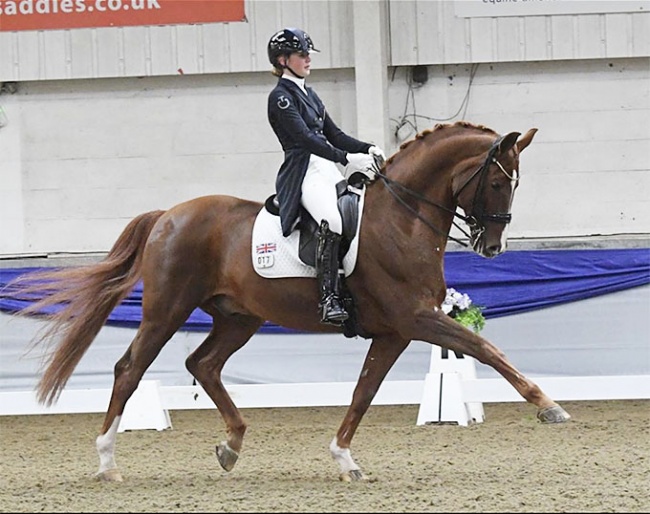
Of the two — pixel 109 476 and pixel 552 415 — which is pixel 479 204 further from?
pixel 109 476

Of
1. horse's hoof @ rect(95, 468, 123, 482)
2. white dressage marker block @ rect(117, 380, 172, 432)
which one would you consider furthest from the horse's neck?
white dressage marker block @ rect(117, 380, 172, 432)

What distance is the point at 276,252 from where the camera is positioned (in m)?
5.59

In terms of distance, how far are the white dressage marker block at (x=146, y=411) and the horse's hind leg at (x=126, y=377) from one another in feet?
7.00

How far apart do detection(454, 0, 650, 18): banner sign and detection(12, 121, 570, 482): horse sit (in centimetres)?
451

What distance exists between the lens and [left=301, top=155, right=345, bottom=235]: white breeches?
→ 5.36 metres

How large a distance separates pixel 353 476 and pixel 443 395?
7.54 ft

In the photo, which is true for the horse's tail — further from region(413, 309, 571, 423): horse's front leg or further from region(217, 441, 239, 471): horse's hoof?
region(413, 309, 571, 423): horse's front leg

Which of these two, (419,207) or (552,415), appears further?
(419,207)

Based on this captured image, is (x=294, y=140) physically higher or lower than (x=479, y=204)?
higher

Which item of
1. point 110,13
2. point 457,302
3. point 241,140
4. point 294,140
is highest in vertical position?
point 110,13

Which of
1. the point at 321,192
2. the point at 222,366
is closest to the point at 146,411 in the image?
the point at 222,366

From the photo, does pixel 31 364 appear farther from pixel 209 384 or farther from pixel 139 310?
pixel 209 384

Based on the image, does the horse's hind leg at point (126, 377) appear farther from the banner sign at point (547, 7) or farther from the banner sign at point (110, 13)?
the banner sign at point (547, 7)

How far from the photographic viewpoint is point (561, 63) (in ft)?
32.3
